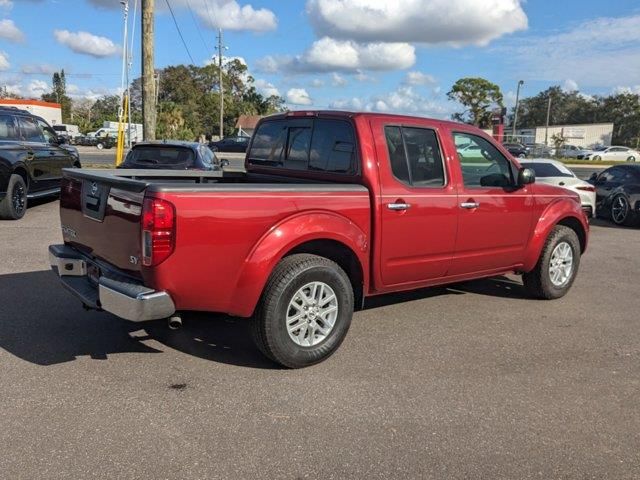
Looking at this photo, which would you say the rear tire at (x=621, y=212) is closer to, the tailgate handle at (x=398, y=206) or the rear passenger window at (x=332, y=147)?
the tailgate handle at (x=398, y=206)

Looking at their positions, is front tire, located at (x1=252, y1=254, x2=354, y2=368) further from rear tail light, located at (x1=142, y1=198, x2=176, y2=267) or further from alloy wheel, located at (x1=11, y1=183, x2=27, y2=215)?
alloy wheel, located at (x1=11, y1=183, x2=27, y2=215)

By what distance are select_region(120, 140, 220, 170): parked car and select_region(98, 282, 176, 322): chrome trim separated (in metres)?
6.11

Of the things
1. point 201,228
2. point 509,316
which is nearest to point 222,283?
point 201,228

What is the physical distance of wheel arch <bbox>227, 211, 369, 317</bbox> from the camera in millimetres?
4051

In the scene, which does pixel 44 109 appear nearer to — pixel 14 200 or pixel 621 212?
pixel 14 200

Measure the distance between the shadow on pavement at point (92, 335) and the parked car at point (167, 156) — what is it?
429 centimetres

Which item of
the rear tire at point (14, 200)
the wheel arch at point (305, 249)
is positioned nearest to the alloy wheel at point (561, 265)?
the wheel arch at point (305, 249)

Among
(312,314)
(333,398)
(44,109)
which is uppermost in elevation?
(44,109)

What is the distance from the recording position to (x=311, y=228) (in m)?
4.29

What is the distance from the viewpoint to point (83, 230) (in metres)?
4.67

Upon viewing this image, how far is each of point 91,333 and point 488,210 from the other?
3.73 m

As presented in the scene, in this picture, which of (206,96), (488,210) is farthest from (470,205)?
(206,96)

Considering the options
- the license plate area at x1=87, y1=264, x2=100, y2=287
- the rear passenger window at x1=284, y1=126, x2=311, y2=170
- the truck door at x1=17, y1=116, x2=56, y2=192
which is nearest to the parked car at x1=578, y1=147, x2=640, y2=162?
the truck door at x1=17, y1=116, x2=56, y2=192

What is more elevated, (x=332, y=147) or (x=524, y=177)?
(x=332, y=147)
